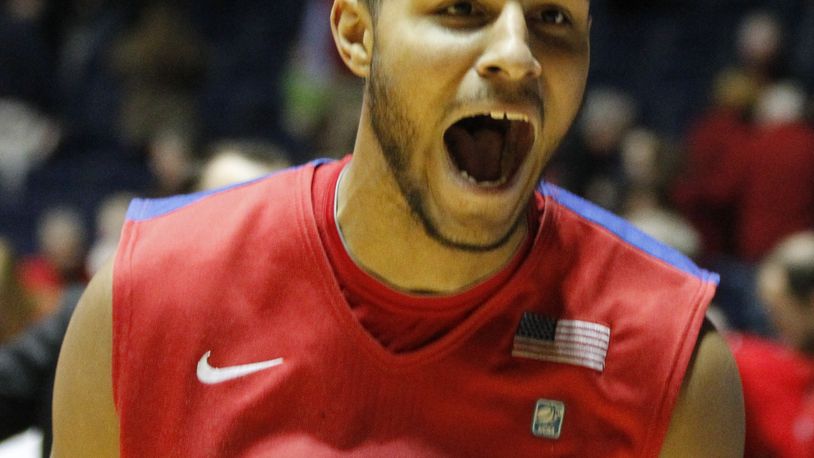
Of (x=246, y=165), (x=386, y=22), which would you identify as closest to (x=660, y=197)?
(x=246, y=165)

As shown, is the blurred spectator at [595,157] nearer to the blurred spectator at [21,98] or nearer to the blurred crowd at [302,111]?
the blurred crowd at [302,111]

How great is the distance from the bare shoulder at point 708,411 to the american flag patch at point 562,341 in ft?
0.41

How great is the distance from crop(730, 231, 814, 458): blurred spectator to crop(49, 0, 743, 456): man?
158 centimetres

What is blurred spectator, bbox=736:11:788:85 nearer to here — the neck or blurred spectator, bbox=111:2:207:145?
blurred spectator, bbox=111:2:207:145

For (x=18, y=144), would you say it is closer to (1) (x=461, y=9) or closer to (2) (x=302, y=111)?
(2) (x=302, y=111)

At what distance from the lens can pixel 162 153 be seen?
21.1 feet

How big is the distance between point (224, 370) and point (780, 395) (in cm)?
227

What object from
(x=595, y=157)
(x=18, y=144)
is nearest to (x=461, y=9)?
(x=595, y=157)

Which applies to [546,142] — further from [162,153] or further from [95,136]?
[95,136]

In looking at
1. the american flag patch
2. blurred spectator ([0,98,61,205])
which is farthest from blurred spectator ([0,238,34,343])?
blurred spectator ([0,98,61,205])

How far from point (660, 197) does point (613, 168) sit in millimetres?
1241

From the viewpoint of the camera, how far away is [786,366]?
359 cm

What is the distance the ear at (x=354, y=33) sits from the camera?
1759 mm

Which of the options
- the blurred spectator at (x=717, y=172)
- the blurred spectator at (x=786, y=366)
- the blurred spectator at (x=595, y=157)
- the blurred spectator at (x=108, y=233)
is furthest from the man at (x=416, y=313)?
the blurred spectator at (x=595, y=157)
